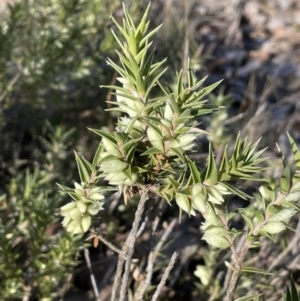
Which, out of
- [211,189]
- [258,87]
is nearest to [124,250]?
[211,189]

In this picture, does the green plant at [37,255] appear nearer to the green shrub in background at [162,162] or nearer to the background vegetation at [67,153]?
the background vegetation at [67,153]

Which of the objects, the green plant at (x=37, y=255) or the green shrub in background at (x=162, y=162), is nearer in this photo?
the green shrub in background at (x=162, y=162)

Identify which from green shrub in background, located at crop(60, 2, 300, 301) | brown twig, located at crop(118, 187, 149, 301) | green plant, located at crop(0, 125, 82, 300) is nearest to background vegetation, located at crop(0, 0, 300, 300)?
green plant, located at crop(0, 125, 82, 300)

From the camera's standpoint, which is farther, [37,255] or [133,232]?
[37,255]

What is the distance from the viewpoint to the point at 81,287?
2049 millimetres

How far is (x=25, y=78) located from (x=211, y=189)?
145cm

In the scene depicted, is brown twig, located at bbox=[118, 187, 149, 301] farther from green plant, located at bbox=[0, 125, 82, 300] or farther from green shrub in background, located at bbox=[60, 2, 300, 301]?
green plant, located at bbox=[0, 125, 82, 300]

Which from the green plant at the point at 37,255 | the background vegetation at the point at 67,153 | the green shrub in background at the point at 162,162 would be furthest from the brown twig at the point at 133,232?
the green plant at the point at 37,255

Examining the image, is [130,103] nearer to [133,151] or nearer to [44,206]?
[133,151]

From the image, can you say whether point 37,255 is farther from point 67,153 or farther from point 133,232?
point 67,153

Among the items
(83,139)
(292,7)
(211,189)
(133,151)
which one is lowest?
(292,7)

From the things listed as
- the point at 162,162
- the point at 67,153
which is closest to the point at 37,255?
the point at 162,162

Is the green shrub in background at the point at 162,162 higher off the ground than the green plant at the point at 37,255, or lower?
higher

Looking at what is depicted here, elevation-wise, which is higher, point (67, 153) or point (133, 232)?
point (133, 232)
